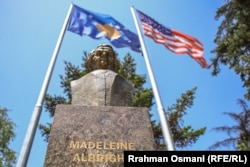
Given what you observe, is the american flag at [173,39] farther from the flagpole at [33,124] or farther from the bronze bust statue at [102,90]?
the bronze bust statue at [102,90]

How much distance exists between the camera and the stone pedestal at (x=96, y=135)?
546cm

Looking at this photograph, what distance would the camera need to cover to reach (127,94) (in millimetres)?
7418

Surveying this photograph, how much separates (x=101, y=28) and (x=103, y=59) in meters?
3.76

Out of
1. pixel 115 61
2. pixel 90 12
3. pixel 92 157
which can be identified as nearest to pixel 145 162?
pixel 92 157

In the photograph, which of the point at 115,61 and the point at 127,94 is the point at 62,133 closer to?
the point at 127,94

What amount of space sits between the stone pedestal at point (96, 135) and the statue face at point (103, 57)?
1.95 meters

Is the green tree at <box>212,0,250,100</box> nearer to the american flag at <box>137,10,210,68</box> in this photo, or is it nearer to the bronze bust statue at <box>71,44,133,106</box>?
the american flag at <box>137,10,210,68</box>

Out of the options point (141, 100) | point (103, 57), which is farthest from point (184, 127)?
point (103, 57)

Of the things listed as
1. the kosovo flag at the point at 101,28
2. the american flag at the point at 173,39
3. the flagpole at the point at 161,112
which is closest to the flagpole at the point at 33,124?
the flagpole at the point at 161,112

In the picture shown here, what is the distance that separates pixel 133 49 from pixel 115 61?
299cm

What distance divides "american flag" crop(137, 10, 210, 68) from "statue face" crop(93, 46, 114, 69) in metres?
2.87

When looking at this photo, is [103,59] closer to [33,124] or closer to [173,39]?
[33,124]

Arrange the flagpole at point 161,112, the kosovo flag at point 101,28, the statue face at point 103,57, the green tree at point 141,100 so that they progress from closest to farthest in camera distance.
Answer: the flagpole at point 161,112 < the statue face at point 103,57 < the kosovo flag at point 101,28 < the green tree at point 141,100

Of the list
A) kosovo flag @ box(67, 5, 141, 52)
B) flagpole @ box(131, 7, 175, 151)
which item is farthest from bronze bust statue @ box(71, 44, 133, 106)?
kosovo flag @ box(67, 5, 141, 52)
